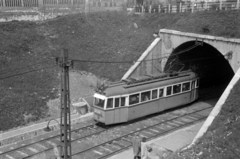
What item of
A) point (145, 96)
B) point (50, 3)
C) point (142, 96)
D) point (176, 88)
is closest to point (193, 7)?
point (176, 88)

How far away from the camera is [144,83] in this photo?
64.7ft

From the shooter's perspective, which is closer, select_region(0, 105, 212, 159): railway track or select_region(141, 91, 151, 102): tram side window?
select_region(0, 105, 212, 159): railway track

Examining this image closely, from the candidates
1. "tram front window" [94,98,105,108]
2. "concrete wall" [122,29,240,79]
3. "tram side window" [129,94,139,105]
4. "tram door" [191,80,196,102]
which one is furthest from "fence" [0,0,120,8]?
"tram side window" [129,94,139,105]

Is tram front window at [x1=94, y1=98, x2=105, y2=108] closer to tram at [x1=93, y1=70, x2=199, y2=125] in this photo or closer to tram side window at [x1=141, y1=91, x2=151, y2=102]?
tram at [x1=93, y1=70, x2=199, y2=125]

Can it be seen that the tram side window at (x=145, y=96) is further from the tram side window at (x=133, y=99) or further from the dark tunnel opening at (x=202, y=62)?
the dark tunnel opening at (x=202, y=62)

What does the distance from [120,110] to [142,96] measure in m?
1.98

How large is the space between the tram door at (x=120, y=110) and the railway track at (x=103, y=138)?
1.97 ft

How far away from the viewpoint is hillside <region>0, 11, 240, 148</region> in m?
20.2

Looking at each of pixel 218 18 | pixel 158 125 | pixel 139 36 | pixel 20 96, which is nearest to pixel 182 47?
pixel 218 18

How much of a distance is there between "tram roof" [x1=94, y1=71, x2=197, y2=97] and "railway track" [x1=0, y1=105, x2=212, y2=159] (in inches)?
91.2

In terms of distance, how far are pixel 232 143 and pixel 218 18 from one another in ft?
51.5

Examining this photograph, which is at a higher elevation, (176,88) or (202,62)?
(202,62)

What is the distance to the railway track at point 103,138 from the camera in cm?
1508

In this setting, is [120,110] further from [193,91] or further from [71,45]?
[71,45]
